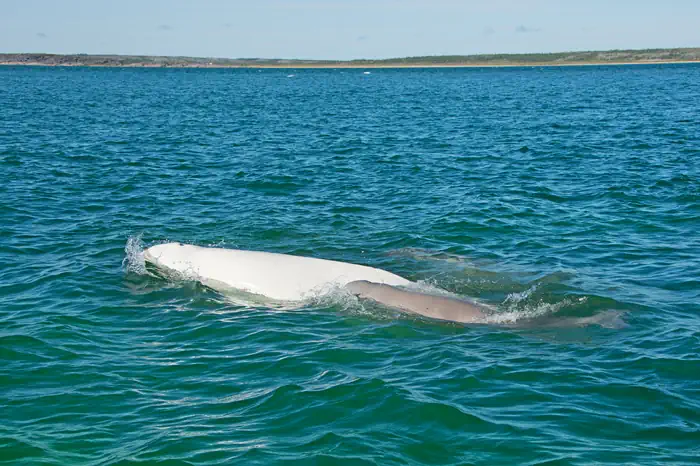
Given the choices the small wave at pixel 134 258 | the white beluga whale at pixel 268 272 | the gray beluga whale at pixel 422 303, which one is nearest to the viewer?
the gray beluga whale at pixel 422 303

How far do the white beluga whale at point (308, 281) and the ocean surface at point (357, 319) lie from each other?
37cm

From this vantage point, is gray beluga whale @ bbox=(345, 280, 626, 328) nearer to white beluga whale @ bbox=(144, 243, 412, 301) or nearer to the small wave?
white beluga whale @ bbox=(144, 243, 412, 301)

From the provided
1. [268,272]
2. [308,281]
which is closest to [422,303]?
[308,281]

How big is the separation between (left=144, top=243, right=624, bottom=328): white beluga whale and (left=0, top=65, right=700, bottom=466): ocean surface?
1.22 ft

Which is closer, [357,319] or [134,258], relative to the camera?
[357,319]

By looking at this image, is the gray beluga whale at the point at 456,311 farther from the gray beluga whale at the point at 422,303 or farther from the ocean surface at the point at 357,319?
the ocean surface at the point at 357,319

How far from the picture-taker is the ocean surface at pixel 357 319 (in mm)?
9711

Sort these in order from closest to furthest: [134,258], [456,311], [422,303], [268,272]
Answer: [456,311] → [422,303] → [268,272] → [134,258]

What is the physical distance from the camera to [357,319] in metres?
14.2

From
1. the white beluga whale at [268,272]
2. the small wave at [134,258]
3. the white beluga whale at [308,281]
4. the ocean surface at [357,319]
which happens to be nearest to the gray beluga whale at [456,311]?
the white beluga whale at [308,281]

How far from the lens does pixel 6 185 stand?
26.7 meters

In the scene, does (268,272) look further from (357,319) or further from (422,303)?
(422,303)

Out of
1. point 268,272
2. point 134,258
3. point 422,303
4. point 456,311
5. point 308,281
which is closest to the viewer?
point 456,311

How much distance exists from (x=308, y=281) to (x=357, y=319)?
2.00 metres
